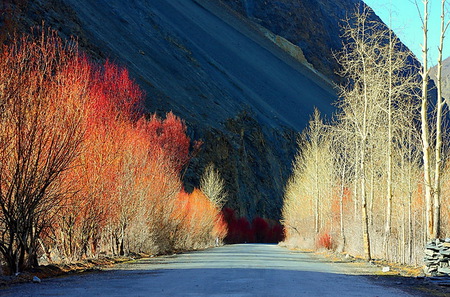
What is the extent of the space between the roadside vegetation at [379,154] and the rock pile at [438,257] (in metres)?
0.76

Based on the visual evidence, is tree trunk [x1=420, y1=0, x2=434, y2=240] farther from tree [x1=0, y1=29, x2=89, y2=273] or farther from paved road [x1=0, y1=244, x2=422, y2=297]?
tree [x1=0, y1=29, x2=89, y2=273]

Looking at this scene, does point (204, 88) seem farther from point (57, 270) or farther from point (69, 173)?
point (57, 270)

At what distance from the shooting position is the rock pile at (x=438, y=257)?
16.4 meters

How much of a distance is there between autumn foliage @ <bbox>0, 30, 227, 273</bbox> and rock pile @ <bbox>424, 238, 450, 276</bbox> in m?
9.66

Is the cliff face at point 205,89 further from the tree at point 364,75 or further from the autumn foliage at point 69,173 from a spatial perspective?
the tree at point 364,75

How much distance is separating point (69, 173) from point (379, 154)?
2031cm

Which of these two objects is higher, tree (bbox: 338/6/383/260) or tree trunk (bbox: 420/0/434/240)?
tree (bbox: 338/6/383/260)

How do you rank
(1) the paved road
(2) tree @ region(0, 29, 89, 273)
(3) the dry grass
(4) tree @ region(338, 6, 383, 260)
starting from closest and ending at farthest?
(1) the paved road, (3) the dry grass, (2) tree @ region(0, 29, 89, 273), (4) tree @ region(338, 6, 383, 260)

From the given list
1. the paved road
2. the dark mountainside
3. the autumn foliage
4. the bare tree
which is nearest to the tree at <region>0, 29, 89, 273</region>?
the autumn foliage

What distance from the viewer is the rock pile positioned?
16391mm

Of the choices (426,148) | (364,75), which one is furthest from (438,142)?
(364,75)

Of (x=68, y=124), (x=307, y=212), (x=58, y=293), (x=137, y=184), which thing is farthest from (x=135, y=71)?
(x=58, y=293)

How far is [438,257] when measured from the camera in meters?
16.7

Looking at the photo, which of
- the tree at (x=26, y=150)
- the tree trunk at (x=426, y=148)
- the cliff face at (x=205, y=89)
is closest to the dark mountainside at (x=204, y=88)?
the cliff face at (x=205, y=89)
